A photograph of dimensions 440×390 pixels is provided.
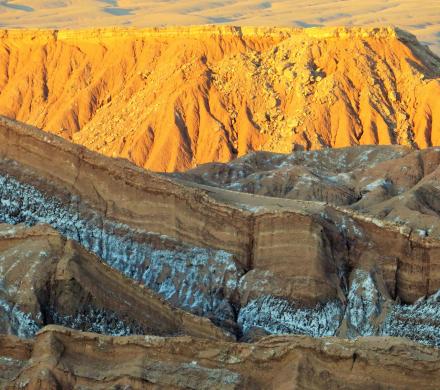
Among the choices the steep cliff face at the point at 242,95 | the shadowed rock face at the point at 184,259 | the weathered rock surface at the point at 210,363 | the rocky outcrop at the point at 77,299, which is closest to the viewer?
the weathered rock surface at the point at 210,363

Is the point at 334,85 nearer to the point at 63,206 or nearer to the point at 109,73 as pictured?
the point at 109,73

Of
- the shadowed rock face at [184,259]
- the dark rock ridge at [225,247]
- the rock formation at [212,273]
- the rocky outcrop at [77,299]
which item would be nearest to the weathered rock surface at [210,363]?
the rock formation at [212,273]

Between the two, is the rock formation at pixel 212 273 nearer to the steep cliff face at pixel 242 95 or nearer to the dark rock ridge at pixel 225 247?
the dark rock ridge at pixel 225 247

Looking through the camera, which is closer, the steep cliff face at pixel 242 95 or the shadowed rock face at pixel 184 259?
the shadowed rock face at pixel 184 259

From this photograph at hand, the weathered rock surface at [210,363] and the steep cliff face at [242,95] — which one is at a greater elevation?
the weathered rock surface at [210,363]

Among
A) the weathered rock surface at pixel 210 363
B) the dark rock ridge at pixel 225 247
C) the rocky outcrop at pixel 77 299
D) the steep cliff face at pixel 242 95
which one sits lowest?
the steep cliff face at pixel 242 95

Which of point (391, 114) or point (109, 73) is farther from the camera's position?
point (109, 73)

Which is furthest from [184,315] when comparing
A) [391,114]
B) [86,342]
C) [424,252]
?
[391,114]
